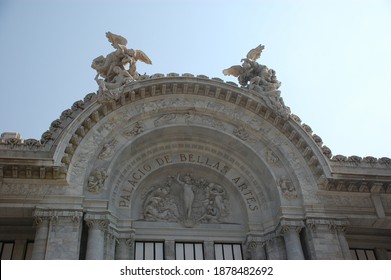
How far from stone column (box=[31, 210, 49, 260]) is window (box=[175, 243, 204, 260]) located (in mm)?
5396

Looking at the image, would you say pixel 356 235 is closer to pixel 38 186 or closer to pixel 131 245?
pixel 131 245

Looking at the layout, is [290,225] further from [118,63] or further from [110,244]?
[118,63]

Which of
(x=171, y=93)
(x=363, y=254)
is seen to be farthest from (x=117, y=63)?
(x=363, y=254)

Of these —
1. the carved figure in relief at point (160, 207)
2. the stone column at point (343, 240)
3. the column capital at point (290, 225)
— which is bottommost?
the stone column at point (343, 240)

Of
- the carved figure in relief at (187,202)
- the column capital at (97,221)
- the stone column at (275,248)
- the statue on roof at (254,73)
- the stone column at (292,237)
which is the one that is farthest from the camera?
the statue on roof at (254,73)

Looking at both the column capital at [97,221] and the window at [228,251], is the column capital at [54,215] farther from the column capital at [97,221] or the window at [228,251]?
the window at [228,251]

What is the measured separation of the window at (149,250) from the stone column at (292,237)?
4.95 m

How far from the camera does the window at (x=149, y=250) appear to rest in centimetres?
2073

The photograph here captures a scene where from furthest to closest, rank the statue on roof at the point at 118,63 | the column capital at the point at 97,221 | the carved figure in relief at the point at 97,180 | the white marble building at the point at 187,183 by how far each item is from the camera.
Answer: the statue on roof at the point at 118,63 < the carved figure in relief at the point at 97,180 < the white marble building at the point at 187,183 < the column capital at the point at 97,221

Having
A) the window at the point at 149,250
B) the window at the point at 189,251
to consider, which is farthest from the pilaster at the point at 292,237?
the window at the point at 149,250

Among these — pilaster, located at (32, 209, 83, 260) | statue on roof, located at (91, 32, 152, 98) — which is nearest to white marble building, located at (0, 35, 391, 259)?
pilaster, located at (32, 209, 83, 260)

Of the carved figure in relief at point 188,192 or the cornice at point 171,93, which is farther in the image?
the carved figure in relief at point 188,192

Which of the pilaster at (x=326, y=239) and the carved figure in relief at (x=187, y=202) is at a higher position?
the carved figure in relief at (x=187, y=202)

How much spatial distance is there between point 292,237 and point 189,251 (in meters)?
4.25
